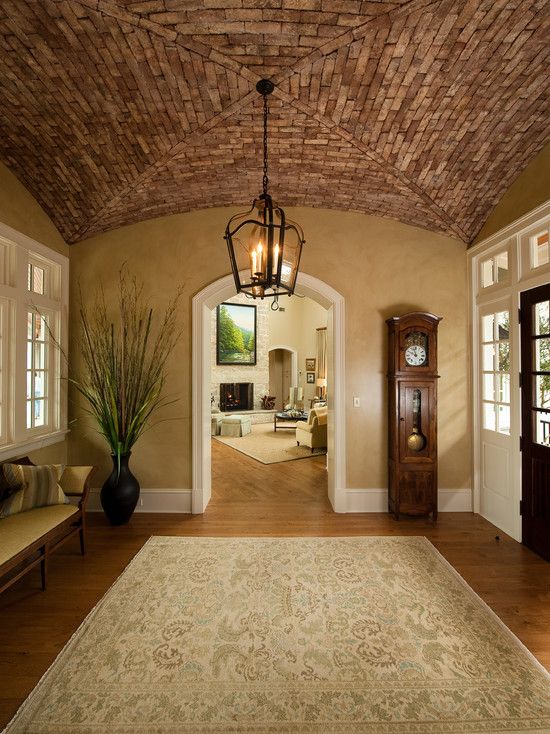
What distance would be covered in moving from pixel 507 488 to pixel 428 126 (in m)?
3.45

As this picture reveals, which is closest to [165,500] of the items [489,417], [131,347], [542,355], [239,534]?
[239,534]

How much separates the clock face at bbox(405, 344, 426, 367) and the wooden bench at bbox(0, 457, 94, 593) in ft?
11.2

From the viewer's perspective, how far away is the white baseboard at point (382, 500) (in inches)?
163

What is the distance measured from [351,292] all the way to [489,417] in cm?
209

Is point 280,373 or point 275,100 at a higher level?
point 275,100

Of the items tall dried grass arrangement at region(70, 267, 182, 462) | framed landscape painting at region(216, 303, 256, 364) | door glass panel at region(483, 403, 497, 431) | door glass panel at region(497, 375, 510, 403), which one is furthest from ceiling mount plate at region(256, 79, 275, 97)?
framed landscape painting at region(216, 303, 256, 364)

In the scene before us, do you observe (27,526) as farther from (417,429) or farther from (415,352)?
(415,352)

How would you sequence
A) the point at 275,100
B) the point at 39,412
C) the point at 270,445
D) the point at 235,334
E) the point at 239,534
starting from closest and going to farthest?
the point at 275,100 < the point at 239,534 < the point at 39,412 < the point at 270,445 < the point at 235,334

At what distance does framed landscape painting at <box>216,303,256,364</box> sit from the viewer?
37.0 ft

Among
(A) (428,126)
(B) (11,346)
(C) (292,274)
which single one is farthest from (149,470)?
(A) (428,126)

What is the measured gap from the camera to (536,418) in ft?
10.8

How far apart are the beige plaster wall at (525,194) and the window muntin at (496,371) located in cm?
94

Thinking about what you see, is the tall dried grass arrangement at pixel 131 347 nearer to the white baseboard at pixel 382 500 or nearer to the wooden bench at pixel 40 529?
the wooden bench at pixel 40 529

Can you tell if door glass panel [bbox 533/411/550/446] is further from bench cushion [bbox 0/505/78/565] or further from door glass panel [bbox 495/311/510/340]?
bench cushion [bbox 0/505/78/565]
